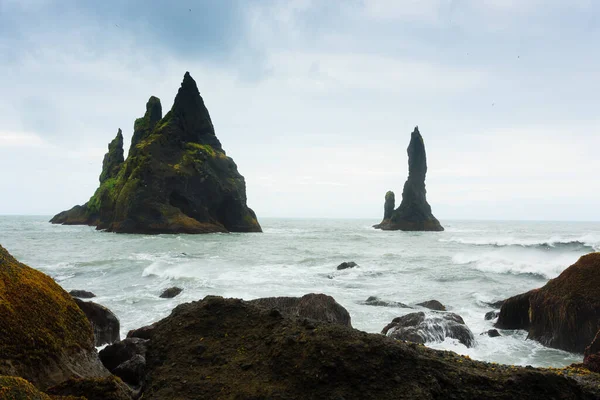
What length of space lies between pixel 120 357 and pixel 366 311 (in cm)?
907

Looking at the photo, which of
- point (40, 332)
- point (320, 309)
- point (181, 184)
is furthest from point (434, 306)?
point (181, 184)

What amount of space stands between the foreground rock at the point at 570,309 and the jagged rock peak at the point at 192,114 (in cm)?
7289

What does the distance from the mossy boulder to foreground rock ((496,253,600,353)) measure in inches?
389

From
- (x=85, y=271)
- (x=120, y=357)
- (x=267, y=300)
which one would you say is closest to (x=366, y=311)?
(x=267, y=300)

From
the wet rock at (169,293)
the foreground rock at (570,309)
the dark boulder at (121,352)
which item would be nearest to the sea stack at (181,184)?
the wet rock at (169,293)

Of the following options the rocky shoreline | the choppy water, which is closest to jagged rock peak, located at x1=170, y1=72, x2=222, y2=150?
the choppy water

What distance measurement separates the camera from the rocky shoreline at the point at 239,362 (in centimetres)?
333

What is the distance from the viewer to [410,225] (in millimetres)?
96375

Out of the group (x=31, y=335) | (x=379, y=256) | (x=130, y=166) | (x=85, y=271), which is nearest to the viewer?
(x=31, y=335)

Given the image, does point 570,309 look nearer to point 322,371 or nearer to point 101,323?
point 322,371

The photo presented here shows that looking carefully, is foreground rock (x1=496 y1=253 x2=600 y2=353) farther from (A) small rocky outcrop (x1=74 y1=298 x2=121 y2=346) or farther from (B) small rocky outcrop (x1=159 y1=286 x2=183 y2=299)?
(B) small rocky outcrop (x1=159 y1=286 x2=183 y2=299)

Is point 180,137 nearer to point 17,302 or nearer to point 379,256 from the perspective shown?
point 379,256

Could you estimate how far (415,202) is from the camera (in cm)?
9694

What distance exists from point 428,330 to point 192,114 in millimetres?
75332
